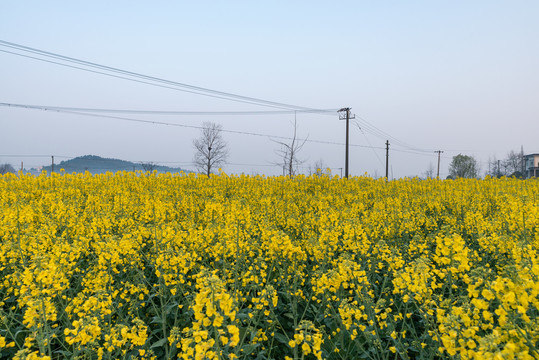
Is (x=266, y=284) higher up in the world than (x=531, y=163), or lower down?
lower down

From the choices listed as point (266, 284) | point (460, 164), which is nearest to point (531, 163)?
point (460, 164)

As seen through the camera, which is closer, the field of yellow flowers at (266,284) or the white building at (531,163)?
the field of yellow flowers at (266,284)

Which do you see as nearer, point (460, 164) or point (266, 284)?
point (266, 284)

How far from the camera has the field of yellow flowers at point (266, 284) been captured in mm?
1983

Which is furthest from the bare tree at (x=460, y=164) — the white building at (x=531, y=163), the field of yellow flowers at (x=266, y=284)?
the field of yellow flowers at (x=266, y=284)

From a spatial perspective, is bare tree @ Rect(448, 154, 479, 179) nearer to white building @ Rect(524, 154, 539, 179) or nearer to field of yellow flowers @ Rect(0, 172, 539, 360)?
white building @ Rect(524, 154, 539, 179)

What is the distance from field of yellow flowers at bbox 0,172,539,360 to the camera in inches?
78.1

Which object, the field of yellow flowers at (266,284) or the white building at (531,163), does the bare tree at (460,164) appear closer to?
the white building at (531,163)

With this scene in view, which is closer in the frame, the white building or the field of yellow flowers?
the field of yellow flowers

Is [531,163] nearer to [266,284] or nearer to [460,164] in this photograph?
[460,164]

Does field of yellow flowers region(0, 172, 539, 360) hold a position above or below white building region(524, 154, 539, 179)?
below

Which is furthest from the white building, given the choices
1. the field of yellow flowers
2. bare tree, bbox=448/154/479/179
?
the field of yellow flowers

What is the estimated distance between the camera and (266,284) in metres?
4.00

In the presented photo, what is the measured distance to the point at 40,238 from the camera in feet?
15.2
